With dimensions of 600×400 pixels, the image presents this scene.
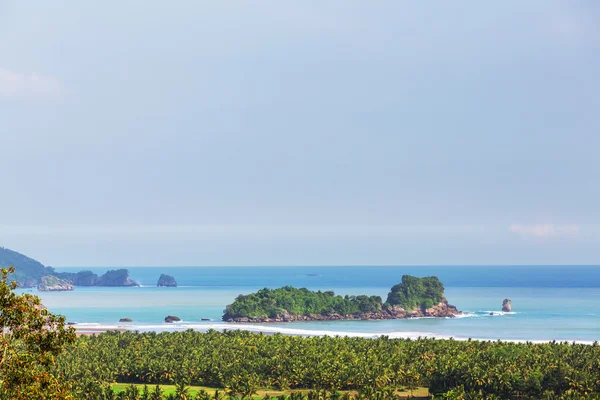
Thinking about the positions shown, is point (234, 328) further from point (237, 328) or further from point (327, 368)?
point (327, 368)

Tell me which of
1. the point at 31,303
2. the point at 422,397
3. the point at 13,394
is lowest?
the point at 422,397

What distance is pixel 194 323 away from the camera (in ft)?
650

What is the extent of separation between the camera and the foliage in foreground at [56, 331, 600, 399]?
91750 millimetres

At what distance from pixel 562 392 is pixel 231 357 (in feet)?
141

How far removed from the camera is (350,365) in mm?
99625

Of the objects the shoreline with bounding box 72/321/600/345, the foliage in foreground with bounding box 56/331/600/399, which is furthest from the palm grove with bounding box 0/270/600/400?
the shoreline with bounding box 72/321/600/345

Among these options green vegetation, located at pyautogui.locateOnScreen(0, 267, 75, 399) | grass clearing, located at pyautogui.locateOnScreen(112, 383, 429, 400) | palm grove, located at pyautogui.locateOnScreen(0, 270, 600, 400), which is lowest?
grass clearing, located at pyautogui.locateOnScreen(112, 383, 429, 400)

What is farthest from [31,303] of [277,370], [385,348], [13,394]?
[385,348]

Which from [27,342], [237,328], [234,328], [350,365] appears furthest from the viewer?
[237,328]

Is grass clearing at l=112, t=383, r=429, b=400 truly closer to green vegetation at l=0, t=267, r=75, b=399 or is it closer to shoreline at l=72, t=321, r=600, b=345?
green vegetation at l=0, t=267, r=75, b=399

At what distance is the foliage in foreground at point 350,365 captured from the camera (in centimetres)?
9175

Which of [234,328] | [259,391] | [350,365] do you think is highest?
[234,328]

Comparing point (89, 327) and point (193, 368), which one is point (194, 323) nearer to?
point (89, 327)

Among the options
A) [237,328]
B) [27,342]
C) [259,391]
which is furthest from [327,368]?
[237,328]
